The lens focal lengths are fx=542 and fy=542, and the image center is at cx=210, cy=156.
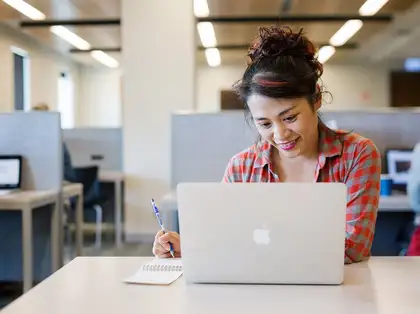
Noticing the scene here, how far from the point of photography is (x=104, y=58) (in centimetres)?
1031

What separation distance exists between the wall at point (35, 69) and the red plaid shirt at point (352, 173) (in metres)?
5.92

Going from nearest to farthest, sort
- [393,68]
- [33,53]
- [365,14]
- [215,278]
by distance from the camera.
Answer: [215,278]
[365,14]
[33,53]
[393,68]

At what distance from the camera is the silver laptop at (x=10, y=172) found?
10.8ft

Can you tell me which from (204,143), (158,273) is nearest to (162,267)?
(158,273)

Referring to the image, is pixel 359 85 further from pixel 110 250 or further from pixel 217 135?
pixel 217 135

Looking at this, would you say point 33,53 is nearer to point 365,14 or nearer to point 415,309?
point 365,14

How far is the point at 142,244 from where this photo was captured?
5.17 m

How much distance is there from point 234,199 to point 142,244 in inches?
169

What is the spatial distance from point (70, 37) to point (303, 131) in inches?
300

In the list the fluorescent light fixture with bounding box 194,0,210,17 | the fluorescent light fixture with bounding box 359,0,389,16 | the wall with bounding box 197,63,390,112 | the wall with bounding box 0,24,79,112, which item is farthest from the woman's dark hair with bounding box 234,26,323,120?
the wall with bounding box 197,63,390,112

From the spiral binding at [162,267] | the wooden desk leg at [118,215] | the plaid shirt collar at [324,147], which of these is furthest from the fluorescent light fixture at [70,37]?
the spiral binding at [162,267]

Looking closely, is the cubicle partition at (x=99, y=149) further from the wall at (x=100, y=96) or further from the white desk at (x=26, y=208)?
the wall at (x=100, y=96)

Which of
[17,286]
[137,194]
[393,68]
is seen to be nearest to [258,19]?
[137,194]

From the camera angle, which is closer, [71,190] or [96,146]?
[71,190]
